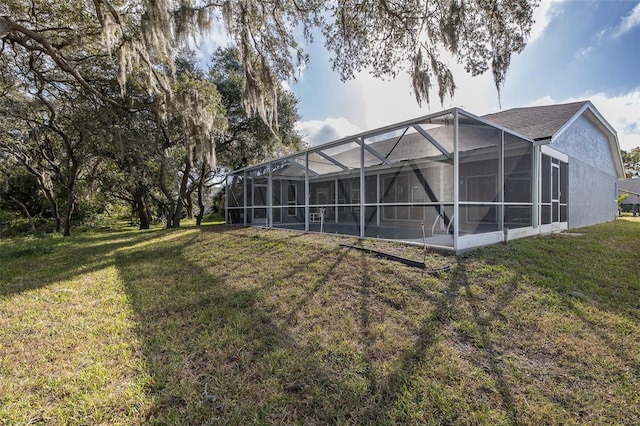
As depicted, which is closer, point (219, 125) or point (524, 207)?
point (524, 207)

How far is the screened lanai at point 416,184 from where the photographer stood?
616 centimetres

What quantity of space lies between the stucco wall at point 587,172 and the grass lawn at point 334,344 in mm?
5490

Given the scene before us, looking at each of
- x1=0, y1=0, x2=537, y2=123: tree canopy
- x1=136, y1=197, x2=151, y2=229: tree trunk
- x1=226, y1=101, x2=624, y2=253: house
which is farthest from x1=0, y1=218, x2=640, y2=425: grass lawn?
x1=136, y1=197, x2=151, y2=229: tree trunk

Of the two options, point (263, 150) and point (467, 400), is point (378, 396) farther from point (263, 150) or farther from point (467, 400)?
point (263, 150)

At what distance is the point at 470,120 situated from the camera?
5.49m

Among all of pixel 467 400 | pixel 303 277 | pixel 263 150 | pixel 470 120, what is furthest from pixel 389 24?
pixel 263 150

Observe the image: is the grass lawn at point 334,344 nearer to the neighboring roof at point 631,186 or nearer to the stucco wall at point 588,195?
the stucco wall at point 588,195

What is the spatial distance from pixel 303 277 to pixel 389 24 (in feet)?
17.7

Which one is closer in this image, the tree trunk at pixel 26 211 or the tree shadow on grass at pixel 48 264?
the tree shadow on grass at pixel 48 264

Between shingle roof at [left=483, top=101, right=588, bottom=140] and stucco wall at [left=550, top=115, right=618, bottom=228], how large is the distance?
1.59 ft

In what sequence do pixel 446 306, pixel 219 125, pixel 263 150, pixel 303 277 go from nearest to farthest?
pixel 446 306, pixel 303 277, pixel 219 125, pixel 263 150

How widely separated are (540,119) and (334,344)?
1037 centimetres

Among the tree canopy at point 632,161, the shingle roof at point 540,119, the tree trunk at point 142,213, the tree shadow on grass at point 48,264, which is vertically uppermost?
the tree canopy at point 632,161

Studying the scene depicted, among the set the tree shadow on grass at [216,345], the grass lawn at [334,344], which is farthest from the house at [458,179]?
the tree shadow on grass at [216,345]
